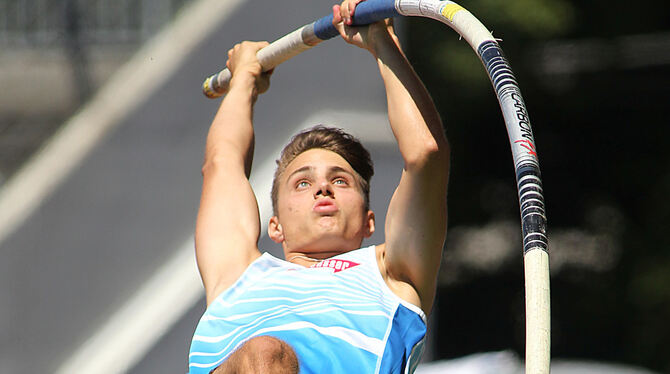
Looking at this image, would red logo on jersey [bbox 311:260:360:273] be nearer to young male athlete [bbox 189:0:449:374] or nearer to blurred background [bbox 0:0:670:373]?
young male athlete [bbox 189:0:449:374]

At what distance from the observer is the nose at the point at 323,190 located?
7.54 feet

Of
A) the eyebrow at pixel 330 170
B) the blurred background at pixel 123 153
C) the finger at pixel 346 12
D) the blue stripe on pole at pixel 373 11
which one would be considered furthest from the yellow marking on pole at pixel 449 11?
the blurred background at pixel 123 153

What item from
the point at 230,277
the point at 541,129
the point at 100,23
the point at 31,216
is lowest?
the point at 230,277

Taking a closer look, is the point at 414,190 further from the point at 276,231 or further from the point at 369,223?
the point at 276,231

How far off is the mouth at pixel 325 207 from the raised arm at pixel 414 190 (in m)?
0.17

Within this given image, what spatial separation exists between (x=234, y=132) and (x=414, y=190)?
25.8 inches

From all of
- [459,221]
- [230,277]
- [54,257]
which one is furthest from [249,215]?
[459,221]

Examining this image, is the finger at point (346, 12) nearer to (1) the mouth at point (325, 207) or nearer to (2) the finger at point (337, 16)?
(2) the finger at point (337, 16)

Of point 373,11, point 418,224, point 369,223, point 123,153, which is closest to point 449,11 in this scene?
point 373,11

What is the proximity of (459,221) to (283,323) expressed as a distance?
4403 mm

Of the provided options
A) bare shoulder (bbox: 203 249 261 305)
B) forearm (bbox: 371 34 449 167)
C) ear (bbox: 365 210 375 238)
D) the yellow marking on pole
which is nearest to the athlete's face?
ear (bbox: 365 210 375 238)

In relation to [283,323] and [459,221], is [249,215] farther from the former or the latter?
[459,221]

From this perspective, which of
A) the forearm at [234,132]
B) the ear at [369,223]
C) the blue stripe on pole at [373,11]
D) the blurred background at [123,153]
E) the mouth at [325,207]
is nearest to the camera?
the blue stripe on pole at [373,11]

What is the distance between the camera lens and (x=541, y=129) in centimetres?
634
